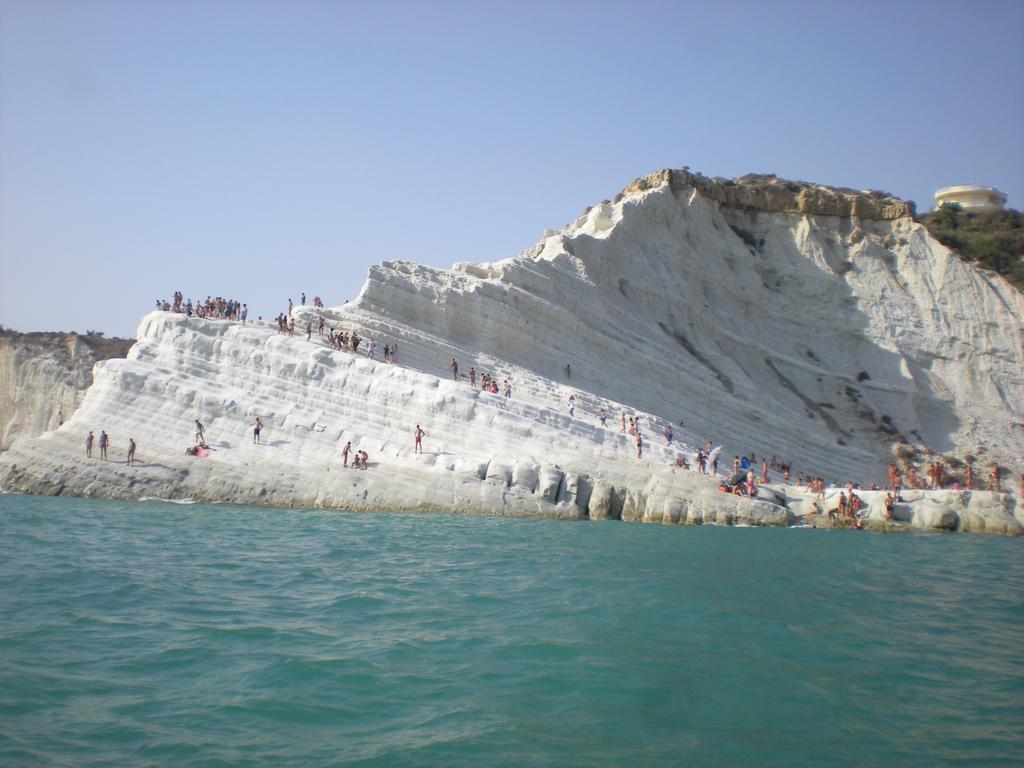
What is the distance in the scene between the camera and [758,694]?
810 centimetres

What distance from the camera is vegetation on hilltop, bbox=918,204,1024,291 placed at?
48562mm

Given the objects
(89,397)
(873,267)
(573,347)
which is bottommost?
(89,397)

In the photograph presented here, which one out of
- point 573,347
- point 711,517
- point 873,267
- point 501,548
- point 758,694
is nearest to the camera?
point 758,694

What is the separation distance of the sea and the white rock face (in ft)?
23.5

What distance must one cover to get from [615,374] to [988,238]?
106 ft

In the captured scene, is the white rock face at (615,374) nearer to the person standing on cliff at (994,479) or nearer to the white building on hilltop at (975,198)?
the person standing on cliff at (994,479)

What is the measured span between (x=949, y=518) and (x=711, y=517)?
7582mm

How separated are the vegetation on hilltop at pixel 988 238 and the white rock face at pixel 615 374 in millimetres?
4461

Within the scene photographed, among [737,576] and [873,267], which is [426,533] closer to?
[737,576]

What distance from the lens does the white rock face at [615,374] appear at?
23.8 meters

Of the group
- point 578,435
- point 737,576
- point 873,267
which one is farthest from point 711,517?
point 873,267

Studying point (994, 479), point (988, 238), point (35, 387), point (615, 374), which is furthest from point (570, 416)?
point (988, 238)

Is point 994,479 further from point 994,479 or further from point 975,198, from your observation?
point 975,198

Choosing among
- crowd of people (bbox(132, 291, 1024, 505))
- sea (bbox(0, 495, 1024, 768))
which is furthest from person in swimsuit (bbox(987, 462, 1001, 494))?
sea (bbox(0, 495, 1024, 768))
